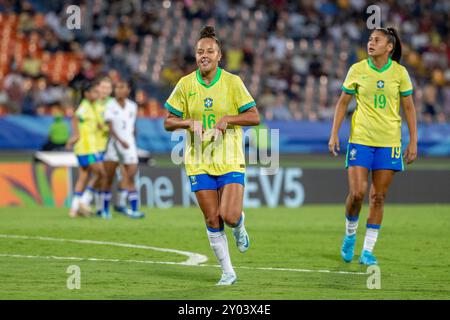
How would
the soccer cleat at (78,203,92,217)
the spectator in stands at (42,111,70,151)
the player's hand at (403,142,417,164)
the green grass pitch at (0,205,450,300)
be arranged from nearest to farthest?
the green grass pitch at (0,205,450,300) → the player's hand at (403,142,417,164) → the soccer cleat at (78,203,92,217) → the spectator in stands at (42,111,70,151)

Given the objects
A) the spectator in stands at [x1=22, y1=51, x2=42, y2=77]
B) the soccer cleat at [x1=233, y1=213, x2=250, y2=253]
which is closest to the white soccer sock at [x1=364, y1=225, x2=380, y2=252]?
the soccer cleat at [x1=233, y1=213, x2=250, y2=253]

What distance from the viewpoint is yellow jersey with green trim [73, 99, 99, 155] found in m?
19.6

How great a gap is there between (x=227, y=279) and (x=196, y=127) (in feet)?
4.93

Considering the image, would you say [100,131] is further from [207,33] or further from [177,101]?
[207,33]

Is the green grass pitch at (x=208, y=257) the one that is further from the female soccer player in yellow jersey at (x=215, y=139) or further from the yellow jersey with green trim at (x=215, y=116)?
the yellow jersey with green trim at (x=215, y=116)

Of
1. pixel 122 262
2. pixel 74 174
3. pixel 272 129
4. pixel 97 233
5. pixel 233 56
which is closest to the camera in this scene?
pixel 122 262

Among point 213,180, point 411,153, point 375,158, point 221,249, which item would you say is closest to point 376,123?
point 375,158

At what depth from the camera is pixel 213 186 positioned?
10.4 metres

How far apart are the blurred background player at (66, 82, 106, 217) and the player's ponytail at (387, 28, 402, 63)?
830 cm

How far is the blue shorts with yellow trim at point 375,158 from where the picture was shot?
12.2m

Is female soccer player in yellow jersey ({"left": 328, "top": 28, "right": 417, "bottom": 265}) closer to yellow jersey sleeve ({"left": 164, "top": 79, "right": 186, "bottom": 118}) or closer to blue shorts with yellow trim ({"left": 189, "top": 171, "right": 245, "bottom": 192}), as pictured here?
blue shorts with yellow trim ({"left": 189, "top": 171, "right": 245, "bottom": 192})

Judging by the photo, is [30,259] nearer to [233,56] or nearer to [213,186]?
[213,186]
